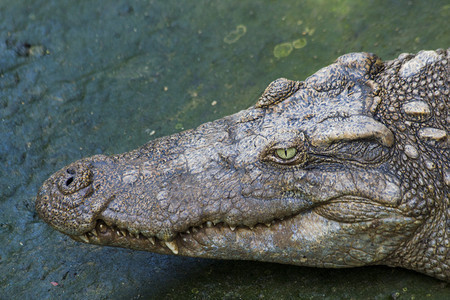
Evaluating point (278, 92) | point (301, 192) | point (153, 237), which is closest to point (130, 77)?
point (278, 92)

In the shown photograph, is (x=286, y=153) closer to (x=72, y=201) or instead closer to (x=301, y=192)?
(x=301, y=192)

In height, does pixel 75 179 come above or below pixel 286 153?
above

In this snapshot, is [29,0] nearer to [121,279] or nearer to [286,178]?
[121,279]

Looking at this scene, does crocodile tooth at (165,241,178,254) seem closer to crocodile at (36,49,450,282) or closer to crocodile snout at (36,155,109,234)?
crocodile at (36,49,450,282)

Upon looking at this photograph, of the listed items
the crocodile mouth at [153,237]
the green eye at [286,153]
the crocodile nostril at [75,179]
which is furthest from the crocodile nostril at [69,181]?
the green eye at [286,153]

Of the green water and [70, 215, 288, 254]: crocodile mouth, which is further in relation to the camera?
the green water

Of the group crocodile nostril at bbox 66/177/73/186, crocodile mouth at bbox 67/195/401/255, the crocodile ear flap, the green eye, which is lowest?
crocodile mouth at bbox 67/195/401/255

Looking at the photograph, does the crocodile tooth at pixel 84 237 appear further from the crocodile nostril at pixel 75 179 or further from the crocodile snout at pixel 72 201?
the crocodile nostril at pixel 75 179

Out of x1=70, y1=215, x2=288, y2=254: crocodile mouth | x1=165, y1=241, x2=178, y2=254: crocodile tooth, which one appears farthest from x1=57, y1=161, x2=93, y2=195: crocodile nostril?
x1=165, y1=241, x2=178, y2=254: crocodile tooth
